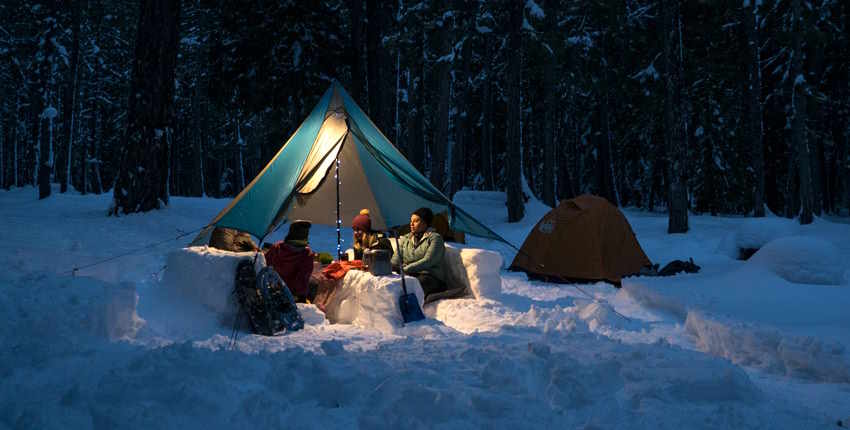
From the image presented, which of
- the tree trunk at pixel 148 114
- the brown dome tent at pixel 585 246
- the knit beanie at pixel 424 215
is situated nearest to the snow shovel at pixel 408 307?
the knit beanie at pixel 424 215

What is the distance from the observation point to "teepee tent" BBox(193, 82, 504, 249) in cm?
716

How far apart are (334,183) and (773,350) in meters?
7.58

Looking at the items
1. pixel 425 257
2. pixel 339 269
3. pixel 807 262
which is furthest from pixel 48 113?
pixel 807 262

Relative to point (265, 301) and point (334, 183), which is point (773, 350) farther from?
point (334, 183)

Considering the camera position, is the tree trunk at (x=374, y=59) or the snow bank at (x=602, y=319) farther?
the tree trunk at (x=374, y=59)

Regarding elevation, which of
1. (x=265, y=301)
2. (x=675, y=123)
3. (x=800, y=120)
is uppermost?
(x=800, y=120)

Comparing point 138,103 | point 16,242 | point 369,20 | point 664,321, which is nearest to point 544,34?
point 369,20

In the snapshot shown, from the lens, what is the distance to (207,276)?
596cm

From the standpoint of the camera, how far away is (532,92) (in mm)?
26391

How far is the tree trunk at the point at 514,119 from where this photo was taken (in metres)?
15.2

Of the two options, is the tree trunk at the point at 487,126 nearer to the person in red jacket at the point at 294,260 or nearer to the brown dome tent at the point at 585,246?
the brown dome tent at the point at 585,246

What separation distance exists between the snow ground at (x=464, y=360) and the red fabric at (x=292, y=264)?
0.52 metres

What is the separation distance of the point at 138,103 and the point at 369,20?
6.16m

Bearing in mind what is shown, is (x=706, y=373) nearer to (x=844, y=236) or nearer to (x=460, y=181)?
(x=844, y=236)
